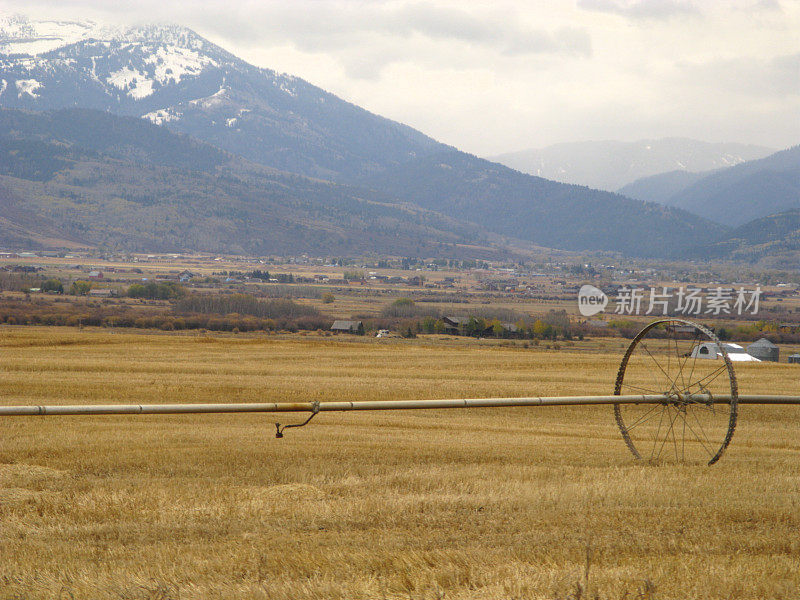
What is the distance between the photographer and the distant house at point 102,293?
132650 mm

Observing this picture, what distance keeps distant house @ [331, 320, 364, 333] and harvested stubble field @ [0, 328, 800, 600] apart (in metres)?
69.5

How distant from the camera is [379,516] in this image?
832cm

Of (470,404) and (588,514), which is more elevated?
(470,404)

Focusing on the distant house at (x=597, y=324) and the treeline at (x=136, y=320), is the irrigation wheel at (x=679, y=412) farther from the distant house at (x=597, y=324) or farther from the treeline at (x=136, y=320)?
the distant house at (x=597, y=324)

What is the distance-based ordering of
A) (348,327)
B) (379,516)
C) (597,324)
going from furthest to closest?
→ (597,324) → (348,327) → (379,516)

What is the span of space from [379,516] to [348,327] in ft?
267

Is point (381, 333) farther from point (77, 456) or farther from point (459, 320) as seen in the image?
point (77, 456)

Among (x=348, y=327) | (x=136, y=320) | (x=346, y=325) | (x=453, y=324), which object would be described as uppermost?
(x=453, y=324)

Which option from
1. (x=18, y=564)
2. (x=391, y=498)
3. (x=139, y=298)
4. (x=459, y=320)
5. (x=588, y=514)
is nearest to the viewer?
(x=18, y=564)

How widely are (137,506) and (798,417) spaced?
23160mm

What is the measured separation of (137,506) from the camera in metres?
8.73

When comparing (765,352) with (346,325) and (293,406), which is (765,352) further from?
(293,406)

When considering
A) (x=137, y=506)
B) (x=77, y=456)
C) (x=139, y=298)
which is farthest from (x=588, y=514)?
(x=139, y=298)

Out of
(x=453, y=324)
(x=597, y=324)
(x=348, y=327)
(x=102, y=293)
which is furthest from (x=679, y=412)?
(x=102, y=293)
